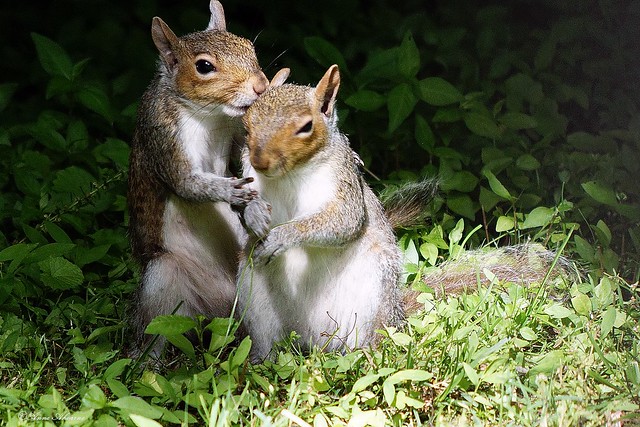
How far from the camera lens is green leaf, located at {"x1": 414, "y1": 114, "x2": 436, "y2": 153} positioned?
4.19 m

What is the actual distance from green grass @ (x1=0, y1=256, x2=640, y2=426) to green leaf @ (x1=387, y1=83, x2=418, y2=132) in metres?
0.92

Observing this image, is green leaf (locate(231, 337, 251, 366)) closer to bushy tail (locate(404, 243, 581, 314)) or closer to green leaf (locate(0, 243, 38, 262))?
bushy tail (locate(404, 243, 581, 314))

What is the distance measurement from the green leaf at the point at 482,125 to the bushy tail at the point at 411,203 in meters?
0.58

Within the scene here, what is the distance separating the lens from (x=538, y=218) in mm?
3730

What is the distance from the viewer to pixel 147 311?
10.7 feet

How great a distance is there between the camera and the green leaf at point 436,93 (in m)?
4.06

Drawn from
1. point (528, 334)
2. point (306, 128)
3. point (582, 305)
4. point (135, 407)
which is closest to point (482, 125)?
point (582, 305)

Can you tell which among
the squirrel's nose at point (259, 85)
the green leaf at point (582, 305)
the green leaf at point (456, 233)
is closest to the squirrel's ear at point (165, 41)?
the squirrel's nose at point (259, 85)

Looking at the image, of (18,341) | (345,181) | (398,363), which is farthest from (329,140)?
(18,341)

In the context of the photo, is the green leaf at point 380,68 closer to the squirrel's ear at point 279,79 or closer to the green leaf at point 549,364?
the squirrel's ear at point 279,79

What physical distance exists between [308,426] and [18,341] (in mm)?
1124

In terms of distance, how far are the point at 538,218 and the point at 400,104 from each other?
2.48 ft

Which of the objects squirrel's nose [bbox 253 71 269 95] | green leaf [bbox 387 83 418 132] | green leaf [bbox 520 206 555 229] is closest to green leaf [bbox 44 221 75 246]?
squirrel's nose [bbox 253 71 269 95]

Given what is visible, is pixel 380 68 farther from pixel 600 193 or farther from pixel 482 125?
pixel 600 193
